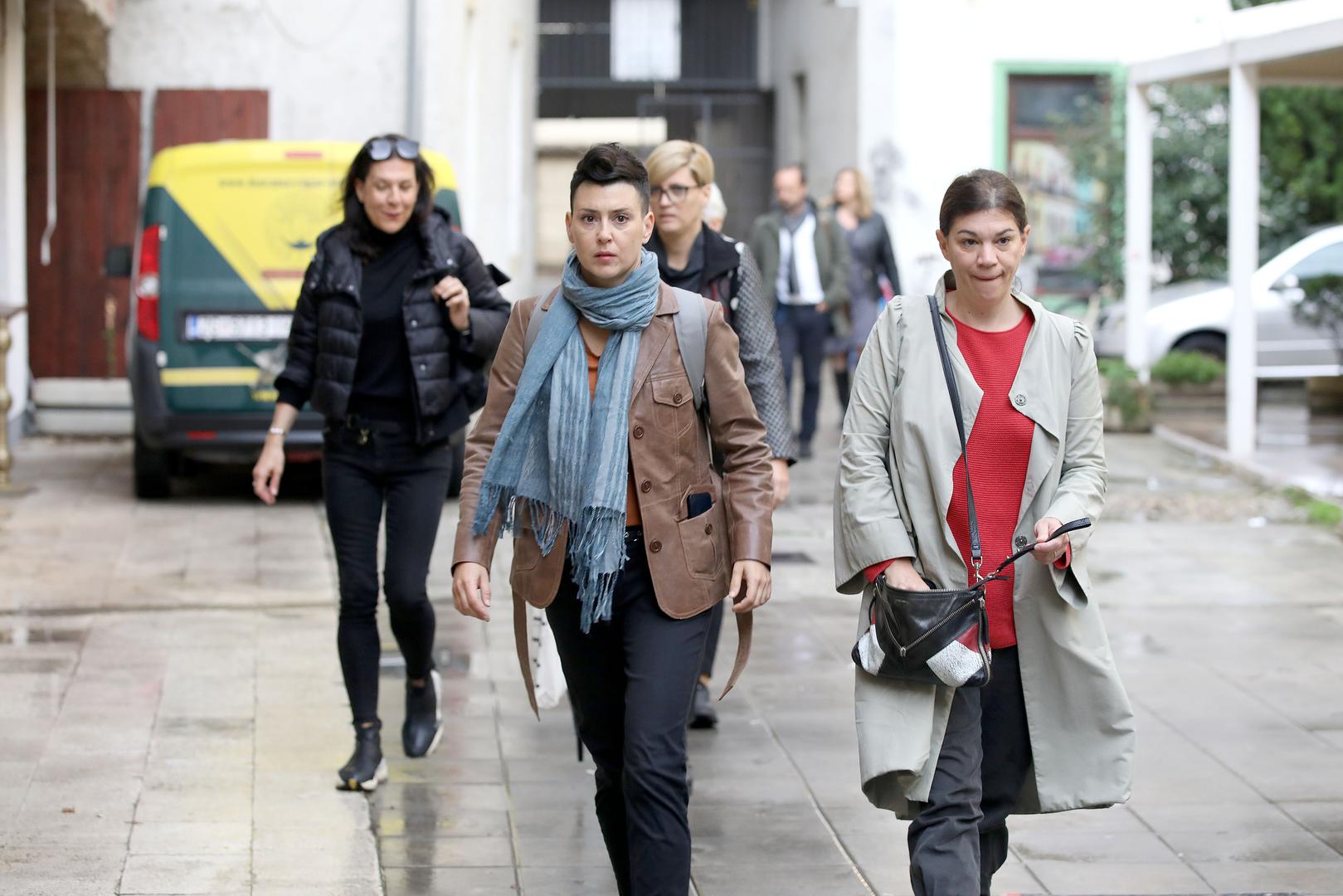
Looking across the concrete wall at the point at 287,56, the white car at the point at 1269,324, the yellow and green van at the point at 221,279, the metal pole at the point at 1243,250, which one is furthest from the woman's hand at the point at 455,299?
the white car at the point at 1269,324

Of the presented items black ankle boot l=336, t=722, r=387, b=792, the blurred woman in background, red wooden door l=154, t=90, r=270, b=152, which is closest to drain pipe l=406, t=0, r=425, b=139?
red wooden door l=154, t=90, r=270, b=152

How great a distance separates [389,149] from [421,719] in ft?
5.88

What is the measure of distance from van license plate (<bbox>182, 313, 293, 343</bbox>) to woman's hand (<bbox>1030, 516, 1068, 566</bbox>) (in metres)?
7.50

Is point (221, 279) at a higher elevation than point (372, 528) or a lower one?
higher

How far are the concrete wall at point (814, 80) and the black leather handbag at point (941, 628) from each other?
17297 millimetres

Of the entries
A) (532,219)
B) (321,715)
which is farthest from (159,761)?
(532,219)

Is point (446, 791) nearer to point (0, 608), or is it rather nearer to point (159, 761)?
point (159, 761)

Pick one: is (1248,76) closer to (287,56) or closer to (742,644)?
(287,56)

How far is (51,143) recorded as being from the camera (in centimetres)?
1449

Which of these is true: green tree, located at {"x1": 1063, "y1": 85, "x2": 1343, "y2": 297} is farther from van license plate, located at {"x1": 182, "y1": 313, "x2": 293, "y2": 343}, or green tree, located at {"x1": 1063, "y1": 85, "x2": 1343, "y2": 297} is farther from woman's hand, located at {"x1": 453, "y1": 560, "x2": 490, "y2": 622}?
woman's hand, located at {"x1": 453, "y1": 560, "x2": 490, "y2": 622}

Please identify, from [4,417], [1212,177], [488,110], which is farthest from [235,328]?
[1212,177]

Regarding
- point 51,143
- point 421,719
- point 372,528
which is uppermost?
point 51,143

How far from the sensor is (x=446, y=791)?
5.64 metres

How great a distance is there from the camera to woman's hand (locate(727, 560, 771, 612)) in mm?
4074
